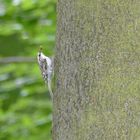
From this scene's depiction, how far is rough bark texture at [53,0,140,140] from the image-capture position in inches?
70.5

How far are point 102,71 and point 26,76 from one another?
289 cm

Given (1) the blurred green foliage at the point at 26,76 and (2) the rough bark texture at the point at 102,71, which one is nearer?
(2) the rough bark texture at the point at 102,71

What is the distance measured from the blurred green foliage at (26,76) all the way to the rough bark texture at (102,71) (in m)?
2.56

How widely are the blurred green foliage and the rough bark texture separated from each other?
256 centimetres

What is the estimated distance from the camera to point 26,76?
466 cm

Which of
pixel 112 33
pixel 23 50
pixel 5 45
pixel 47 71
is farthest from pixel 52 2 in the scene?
pixel 112 33

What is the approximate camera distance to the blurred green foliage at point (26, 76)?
14.8 feet

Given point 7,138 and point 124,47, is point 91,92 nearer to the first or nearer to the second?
point 124,47

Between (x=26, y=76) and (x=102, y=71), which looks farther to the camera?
(x=26, y=76)

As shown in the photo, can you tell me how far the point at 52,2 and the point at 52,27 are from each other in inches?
7.8

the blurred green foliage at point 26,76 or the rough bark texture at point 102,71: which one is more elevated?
the rough bark texture at point 102,71

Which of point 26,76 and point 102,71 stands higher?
point 102,71

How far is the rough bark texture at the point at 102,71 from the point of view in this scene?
179 cm

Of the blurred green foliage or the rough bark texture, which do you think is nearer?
the rough bark texture
